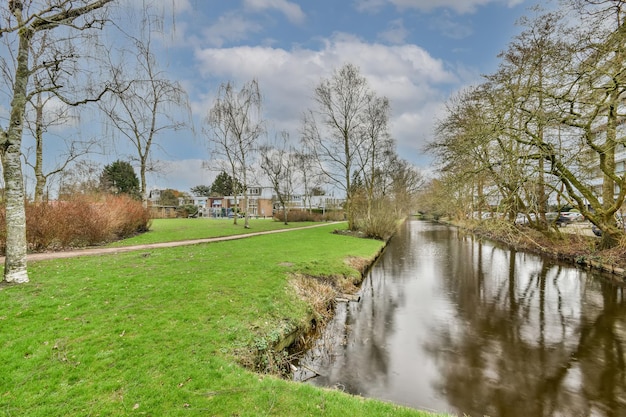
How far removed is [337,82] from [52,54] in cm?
2166

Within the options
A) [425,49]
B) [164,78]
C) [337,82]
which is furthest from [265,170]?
[164,78]

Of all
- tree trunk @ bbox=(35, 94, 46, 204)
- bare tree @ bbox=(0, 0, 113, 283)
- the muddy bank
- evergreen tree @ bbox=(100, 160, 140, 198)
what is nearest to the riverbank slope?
the muddy bank

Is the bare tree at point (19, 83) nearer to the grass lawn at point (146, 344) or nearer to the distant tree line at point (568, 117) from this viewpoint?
the grass lawn at point (146, 344)

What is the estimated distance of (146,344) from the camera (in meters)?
4.71

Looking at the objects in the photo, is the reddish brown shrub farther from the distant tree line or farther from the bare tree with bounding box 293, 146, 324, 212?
the distant tree line

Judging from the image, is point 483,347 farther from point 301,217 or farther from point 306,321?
point 301,217

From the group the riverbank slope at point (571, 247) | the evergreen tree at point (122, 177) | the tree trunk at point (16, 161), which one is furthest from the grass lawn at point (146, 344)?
the evergreen tree at point (122, 177)

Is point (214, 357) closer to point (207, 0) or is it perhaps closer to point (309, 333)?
A: point (309, 333)

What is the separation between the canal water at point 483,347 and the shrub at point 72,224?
11.1m

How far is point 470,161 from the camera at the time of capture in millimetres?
17594

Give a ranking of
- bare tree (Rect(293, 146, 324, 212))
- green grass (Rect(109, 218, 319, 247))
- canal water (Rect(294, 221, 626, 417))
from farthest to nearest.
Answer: bare tree (Rect(293, 146, 324, 212)) → green grass (Rect(109, 218, 319, 247)) → canal water (Rect(294, 221, 626, 417))

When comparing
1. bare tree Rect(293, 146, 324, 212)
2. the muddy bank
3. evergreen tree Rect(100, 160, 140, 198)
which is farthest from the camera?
evergreen tree Rect(100, 160, 140, 198)

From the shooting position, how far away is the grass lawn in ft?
11.5

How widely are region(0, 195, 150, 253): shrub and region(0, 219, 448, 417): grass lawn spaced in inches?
137
